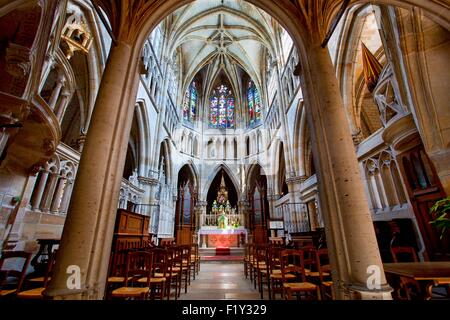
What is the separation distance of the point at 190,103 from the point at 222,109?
320 cm

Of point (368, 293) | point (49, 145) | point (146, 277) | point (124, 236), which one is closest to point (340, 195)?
point (368, 293)

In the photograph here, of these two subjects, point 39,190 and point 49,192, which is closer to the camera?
point 39,190

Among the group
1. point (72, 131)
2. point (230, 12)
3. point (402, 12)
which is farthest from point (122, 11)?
point (230, 12)

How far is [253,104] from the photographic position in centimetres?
1952

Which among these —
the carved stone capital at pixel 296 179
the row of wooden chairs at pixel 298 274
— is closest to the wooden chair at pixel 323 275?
the row of wooden chairs at pixel 298 274

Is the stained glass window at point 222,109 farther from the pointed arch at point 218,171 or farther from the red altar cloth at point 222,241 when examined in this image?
the red altar cloth at point 222,241

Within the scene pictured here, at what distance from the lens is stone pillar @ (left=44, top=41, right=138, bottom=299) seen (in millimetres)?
2119

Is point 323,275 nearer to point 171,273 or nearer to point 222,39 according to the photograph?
point 171,273

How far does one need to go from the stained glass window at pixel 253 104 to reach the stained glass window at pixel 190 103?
5.20 m

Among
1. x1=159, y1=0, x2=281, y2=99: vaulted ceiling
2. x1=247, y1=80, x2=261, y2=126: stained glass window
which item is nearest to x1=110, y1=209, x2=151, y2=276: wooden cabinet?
x1=159, y1=0, x2=281, y2=99: vaulted ceiling

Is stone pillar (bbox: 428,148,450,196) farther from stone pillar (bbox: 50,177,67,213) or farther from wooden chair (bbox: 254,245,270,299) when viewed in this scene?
stone pillar (bbox: 50,177,67,213)

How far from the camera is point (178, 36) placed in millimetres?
14531

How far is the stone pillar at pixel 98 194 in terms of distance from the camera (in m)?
2.12
